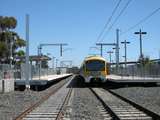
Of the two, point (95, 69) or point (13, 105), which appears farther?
point (95, 69)

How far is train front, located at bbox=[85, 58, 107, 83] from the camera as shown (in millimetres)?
44250

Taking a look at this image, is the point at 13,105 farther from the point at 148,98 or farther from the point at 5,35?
the point at 5,35

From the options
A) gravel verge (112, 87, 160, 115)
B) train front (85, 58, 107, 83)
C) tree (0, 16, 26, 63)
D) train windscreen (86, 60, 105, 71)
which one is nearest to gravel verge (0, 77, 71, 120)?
gravel verge (112, 87, 160, 115)

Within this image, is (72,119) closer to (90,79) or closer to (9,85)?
(9,85)

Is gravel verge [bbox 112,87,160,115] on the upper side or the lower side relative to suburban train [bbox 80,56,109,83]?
lower

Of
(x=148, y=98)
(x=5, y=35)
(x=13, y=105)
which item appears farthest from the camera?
(x=5, y=35)

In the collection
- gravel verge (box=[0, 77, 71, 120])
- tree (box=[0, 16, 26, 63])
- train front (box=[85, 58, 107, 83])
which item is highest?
tree (box=[0, 16, 26, 63])

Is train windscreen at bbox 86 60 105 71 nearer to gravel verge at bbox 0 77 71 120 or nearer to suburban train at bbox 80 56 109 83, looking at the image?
suburban train at bbox 80 56 109 83

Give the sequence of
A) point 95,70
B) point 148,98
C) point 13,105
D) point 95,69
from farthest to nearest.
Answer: point 95,69 < point 95,70 < point 148,98 < point 13,105

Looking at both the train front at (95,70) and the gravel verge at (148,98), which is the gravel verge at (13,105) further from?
the train front at (95,70)

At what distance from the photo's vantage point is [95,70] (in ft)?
146

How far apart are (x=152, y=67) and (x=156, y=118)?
122 feet

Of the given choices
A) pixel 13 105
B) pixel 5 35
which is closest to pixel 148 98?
pixel 13 105

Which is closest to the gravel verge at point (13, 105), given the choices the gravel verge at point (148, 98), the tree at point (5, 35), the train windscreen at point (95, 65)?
the gravel verge at point (148, 98)
